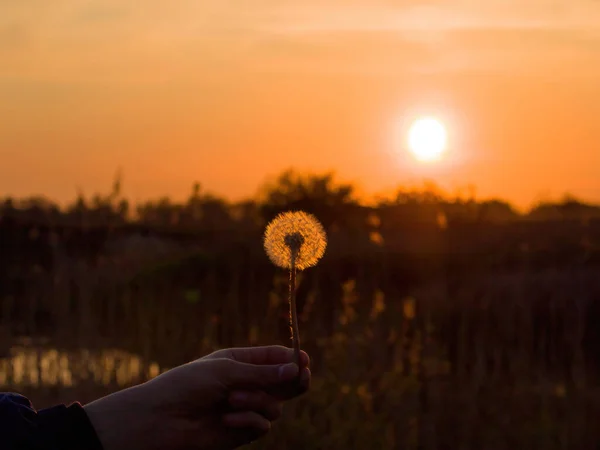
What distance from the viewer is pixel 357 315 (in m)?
7.38

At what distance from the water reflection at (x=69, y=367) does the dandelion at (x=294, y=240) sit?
17.8ft

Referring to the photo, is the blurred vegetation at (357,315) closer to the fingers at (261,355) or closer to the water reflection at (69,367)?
the water reflection at (69,367)

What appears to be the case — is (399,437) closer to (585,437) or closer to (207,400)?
(585,437)

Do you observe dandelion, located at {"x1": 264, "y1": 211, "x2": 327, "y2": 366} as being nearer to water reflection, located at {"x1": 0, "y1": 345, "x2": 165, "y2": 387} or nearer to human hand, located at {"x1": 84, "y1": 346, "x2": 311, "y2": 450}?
human hand, located at {"x1": 84, "y1": 346, "x2": 311, "y2": 450}

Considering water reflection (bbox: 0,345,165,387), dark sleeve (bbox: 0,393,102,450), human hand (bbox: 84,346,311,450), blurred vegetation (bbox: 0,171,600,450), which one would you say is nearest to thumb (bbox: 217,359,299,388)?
human hand (bbox: 84,346,311,450)

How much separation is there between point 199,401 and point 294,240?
514 mm

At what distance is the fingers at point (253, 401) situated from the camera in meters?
2.06

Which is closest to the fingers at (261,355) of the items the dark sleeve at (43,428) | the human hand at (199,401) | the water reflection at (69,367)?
the human hand at (199,401)

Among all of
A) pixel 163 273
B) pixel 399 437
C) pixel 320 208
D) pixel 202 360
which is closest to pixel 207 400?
pixel 202 360

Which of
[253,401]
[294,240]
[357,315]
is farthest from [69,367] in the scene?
[253,401]

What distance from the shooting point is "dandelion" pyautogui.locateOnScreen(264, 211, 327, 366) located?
92.7 inches

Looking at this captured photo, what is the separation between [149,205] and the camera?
29.2 ft

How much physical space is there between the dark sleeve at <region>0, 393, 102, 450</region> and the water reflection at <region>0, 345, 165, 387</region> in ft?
19.0

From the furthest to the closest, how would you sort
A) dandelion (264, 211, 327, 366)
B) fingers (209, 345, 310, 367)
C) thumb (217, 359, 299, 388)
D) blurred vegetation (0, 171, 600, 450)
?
1. blurred vegetation (0, 171, 600, 450)
2. dandelion (264, 211, 327, 366)
3. fingers (209, 345, 310, 367)
4. thumb (217, 359, 299, 388)
